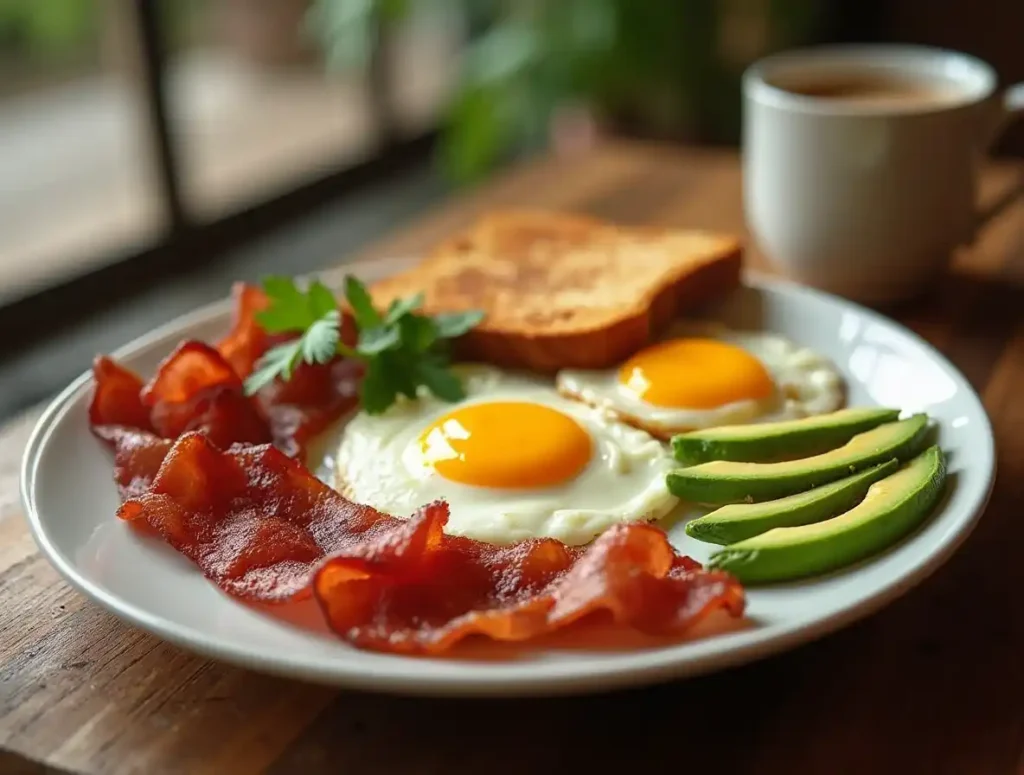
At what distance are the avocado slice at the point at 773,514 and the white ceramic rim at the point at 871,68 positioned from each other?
33.2 inches

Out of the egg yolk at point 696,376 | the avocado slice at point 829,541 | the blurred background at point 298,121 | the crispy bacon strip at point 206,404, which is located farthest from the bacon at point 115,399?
the blurred background at point 298,121

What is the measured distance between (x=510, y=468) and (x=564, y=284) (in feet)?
1.86

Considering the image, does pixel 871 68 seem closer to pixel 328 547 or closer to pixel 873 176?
pixel 873 176

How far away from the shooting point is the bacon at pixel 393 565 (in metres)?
1.00

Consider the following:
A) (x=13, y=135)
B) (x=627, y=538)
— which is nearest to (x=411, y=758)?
(x=627, y=538)

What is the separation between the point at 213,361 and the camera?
1.46m

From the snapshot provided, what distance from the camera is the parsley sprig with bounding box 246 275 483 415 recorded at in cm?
147

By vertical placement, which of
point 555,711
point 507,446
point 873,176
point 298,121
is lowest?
point 298,121

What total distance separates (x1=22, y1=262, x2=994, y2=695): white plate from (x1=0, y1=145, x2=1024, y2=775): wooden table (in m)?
0.08

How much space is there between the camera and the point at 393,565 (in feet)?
3.44

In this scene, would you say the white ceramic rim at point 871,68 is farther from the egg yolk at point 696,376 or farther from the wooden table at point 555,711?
the wooden table at point 555,711

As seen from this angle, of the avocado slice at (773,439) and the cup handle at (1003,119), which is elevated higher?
the cup handle at (1003,119)

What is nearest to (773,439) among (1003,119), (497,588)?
(497,588)

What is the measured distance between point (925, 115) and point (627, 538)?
1.07 m
